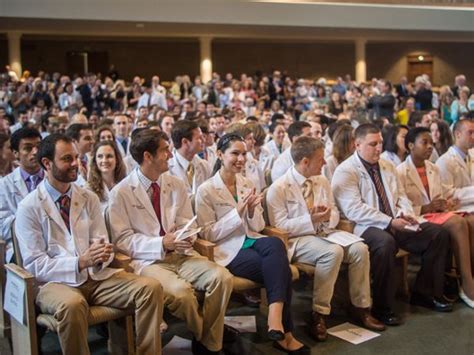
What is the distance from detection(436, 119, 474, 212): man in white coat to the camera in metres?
5.10

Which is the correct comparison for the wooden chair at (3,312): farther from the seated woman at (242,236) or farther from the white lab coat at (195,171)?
the white lab coat at (195,171)

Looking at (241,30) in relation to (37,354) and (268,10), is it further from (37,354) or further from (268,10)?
(37,354)

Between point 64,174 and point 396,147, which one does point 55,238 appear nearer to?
point 64,174

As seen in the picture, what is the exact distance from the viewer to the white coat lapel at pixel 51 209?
328 cm

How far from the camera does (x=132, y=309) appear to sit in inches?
128

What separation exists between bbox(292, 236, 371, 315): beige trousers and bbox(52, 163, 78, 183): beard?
166 centimetres

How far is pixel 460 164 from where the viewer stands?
5.13 m

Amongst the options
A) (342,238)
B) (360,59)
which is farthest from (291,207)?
(360,59)

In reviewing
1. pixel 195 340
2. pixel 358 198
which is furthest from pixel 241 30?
pixel 195 340

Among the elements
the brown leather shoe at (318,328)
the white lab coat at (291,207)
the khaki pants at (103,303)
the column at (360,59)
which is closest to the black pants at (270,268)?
the brown leather shoe at (318,328)

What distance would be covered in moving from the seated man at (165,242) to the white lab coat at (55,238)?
0.79 ft

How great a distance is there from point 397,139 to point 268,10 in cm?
1173

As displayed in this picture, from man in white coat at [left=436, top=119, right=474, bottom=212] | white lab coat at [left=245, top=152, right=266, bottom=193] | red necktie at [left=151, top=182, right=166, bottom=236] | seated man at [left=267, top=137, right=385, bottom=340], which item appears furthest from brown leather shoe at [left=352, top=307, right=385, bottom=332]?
white lab coat at [left=245, top=152, right=266, bottom=193]

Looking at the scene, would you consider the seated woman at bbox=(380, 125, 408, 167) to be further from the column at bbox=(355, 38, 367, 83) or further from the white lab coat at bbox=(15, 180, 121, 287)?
the column at bbox=(355, 38, 367, 83)
